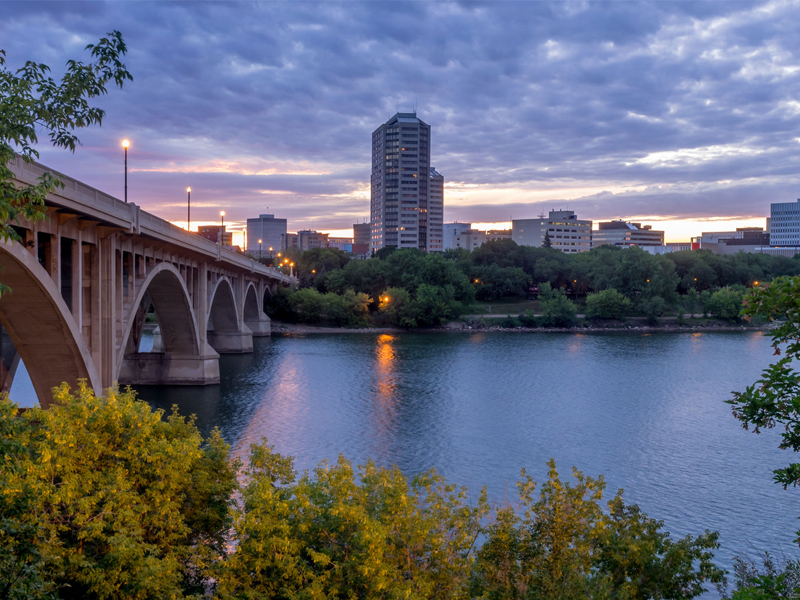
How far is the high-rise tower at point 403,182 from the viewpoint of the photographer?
16700cm

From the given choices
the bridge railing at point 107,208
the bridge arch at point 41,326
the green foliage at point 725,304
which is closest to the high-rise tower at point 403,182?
the green foliage at point 725,304

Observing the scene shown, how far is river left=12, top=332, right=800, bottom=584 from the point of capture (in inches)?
928

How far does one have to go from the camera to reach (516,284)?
104438 mm

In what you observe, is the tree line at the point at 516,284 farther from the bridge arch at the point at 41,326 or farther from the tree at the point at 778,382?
the tree at the point at 778,382

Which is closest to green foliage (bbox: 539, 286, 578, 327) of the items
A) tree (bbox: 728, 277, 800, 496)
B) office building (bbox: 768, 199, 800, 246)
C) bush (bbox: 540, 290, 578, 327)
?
bush (bbox: 540, 290, 578, 327)

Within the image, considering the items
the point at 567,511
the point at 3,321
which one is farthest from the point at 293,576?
the point at 3,321

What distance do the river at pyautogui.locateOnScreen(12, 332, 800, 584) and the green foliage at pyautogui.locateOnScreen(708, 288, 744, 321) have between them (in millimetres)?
30959

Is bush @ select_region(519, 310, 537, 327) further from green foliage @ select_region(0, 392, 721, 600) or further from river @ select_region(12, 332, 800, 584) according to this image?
green foliage @ select_region(0, 392, 721, 600)

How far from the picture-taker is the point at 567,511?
38.6ft

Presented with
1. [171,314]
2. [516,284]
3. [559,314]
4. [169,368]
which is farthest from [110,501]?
[516,284]

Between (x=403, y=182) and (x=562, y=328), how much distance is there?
90427 millimetres

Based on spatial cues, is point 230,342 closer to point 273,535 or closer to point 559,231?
point 273,535

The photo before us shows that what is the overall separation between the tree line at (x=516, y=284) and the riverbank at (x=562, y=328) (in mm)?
1405

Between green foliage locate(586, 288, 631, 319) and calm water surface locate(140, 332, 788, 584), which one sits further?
green foliage locate(586, 288, 631, 319)
